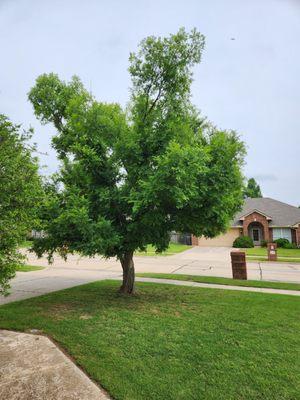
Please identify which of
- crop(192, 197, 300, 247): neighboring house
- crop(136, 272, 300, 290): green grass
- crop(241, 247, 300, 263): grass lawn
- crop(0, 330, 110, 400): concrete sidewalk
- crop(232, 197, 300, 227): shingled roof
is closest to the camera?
crop(0, 330, 110, 400): concrete sidewalk

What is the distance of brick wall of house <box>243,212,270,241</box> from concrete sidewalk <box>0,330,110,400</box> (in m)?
32.3

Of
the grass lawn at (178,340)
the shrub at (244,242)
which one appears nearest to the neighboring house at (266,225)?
the shrub at (244,242)

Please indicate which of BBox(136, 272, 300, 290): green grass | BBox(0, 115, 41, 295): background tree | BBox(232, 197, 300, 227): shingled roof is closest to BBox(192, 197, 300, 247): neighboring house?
BBox(232, 197, 300, 227): shingled roof

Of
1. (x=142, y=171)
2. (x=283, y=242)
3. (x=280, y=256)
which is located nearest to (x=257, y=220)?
(x=283, y=242)

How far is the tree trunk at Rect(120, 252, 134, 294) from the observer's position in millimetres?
9070

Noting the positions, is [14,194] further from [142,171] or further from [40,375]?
[142,171]

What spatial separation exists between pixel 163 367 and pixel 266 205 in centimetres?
3656

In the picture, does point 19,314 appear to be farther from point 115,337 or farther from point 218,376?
point 218,376

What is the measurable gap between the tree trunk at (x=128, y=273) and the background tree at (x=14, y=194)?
4.84m

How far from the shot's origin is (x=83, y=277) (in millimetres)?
13008

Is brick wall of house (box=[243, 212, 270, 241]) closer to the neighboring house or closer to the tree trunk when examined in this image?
the neighboring house

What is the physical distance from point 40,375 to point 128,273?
5.17m

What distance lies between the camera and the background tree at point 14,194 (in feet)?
13.4

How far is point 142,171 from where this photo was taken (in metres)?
7.65
